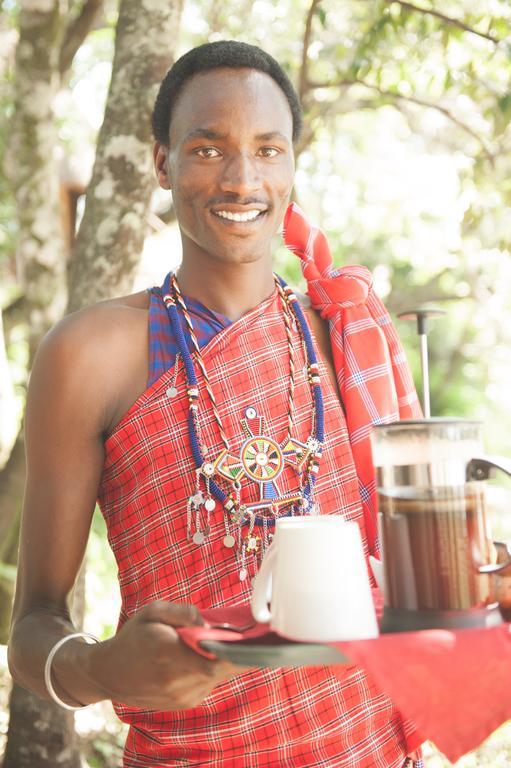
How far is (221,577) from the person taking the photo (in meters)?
1.99

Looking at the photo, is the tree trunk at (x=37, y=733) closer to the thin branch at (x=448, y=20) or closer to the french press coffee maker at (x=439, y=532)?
the french press coffee maker at (x=439, y=532)

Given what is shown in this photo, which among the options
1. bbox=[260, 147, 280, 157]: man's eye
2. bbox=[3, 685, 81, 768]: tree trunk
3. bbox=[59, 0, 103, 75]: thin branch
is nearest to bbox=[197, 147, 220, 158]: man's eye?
bbox=[260, 147, 280, 157]: man's eye

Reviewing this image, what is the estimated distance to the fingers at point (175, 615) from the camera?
1.41m

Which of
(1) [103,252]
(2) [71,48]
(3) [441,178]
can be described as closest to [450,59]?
(2) [71,48]

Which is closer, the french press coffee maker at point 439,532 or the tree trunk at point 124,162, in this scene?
the french press coffee maker at point 439,532

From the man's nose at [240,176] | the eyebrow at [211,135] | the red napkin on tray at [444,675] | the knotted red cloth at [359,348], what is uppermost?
the eyebrow at [211,135]

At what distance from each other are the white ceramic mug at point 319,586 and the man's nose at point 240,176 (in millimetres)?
883

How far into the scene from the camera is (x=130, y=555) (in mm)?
2098

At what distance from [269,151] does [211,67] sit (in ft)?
0.82

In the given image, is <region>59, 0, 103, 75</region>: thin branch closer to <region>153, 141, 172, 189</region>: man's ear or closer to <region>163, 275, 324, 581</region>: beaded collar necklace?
<region>153, 141, 172, 189</region>: man's ear

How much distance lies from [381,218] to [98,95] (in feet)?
14.9

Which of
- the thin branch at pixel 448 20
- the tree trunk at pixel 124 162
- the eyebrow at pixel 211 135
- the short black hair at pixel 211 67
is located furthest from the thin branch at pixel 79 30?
the eyebrow at pixel 211 135

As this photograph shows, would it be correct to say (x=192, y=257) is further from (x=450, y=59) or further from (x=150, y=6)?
(x=450, y=59)

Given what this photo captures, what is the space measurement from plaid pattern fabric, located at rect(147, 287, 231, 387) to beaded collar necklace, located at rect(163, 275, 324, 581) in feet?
0.07
